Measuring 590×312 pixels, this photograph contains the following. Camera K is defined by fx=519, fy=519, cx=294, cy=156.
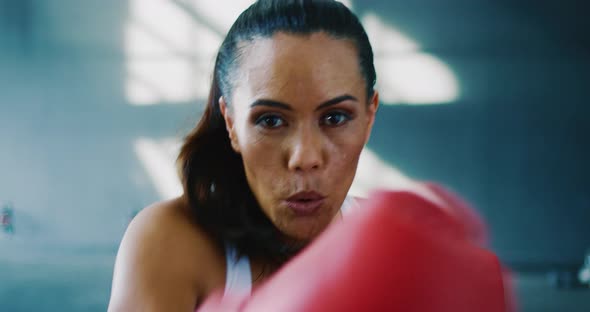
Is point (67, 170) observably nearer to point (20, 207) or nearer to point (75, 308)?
point (20, 207)

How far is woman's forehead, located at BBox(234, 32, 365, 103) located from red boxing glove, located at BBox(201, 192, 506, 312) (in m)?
0.22

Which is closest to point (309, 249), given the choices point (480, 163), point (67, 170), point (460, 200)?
point (460, 200)

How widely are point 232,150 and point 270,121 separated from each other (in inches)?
6.7

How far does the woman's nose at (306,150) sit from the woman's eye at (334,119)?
0.02 meters

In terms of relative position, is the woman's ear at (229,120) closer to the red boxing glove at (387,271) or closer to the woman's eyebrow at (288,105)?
the woman's eyebrow at (288,105)

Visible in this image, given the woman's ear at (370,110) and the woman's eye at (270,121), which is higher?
the woman's ear at (370,110)

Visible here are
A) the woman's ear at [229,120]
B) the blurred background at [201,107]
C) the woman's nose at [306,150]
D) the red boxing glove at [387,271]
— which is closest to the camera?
the red boxing glove at [387,271]

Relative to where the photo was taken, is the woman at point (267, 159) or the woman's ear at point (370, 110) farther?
the woman's ear at point (370, 110)

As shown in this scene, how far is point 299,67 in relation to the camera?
545 mm

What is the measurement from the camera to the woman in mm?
550

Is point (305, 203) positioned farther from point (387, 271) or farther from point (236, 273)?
point (387, 271)

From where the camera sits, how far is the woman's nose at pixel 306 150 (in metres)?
0.54

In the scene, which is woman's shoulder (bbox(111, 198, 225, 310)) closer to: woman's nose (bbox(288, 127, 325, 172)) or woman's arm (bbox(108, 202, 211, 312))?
woman's arm (bbox(108, 202, 211, 312))

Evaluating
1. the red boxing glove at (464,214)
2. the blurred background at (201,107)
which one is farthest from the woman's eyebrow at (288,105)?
the blurred background at (201,107)
